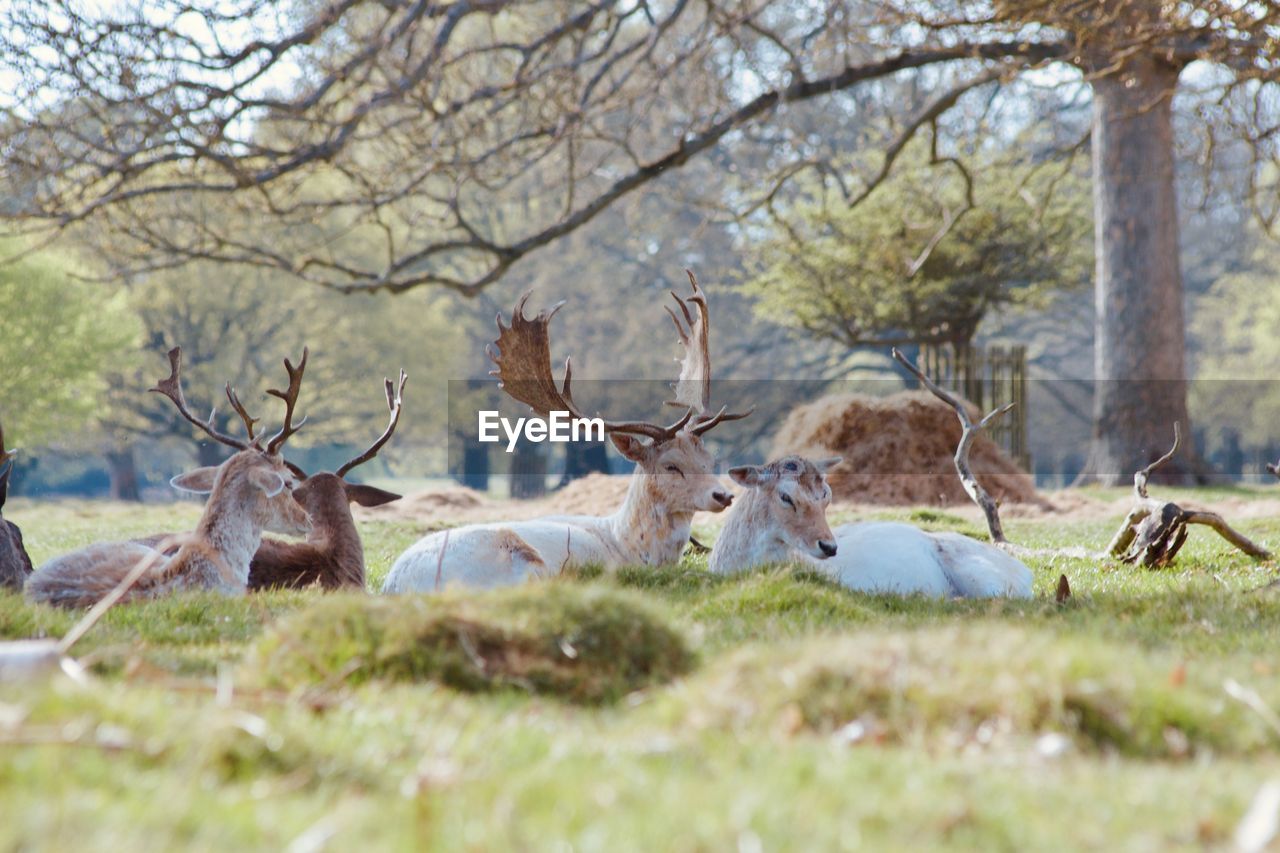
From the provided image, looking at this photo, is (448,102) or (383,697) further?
(448,102)

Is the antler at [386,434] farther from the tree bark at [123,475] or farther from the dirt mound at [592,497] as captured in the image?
the tree bark at [123,475]

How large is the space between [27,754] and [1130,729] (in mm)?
2569

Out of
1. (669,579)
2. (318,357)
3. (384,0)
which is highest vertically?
(384,0)

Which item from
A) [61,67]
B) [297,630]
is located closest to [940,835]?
[297,630]

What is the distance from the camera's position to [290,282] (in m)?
37.2

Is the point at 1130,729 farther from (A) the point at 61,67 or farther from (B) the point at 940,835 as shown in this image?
(A) the point at 61,67

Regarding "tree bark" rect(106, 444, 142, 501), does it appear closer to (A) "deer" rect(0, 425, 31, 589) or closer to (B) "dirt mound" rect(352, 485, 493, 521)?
(B) "dirt mound" rect(352, 485, 493, 521)

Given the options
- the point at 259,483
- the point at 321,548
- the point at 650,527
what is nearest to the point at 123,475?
the point at 321,548

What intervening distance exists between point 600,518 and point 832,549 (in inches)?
64.9

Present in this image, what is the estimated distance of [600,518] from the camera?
7.86m

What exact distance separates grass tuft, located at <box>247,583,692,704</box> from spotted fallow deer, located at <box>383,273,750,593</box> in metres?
2.22

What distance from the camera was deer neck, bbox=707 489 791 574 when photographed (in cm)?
709

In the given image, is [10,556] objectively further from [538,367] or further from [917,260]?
[917,260]

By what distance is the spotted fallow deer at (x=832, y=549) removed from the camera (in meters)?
6.90
